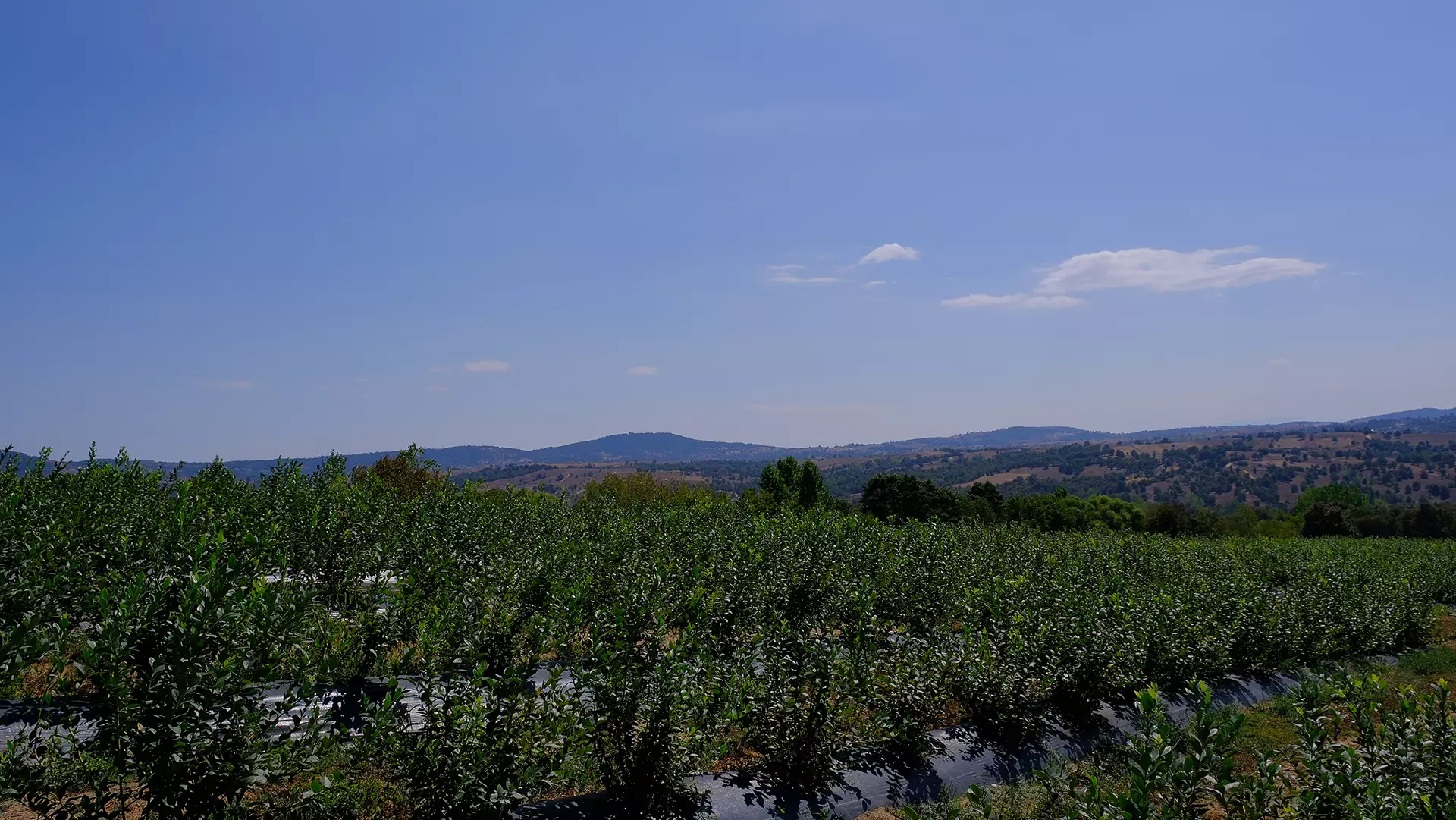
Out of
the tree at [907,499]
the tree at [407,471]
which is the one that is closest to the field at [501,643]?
the tree at [407,471]

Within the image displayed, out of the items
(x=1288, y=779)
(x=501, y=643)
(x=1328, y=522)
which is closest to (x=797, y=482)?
(x=1328, y=522)

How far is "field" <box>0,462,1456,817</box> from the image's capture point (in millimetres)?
3814

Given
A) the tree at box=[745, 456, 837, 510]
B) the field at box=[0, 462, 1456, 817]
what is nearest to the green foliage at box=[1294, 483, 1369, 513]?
the tree at box=[745, 456, 837, 510]

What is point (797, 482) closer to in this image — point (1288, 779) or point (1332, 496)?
point (1288, 779)

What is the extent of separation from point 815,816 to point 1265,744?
5.78 m

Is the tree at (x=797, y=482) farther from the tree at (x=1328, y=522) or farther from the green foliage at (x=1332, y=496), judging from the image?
the green foliage at (x=1332, y=496)

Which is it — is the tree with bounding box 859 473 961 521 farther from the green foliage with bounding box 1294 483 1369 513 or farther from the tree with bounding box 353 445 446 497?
the green foliage with bounding box 1294 483 1369 513

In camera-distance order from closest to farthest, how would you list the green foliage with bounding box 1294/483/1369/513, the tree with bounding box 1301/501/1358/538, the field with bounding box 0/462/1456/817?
the field with bounding box 0/462/1456/817 → the tree with bounding box 1301/501/1358/538 → the green foliage with bounding box 1294/483/1369/513

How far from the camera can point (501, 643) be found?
19.4 ft

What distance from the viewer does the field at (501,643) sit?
3.81m

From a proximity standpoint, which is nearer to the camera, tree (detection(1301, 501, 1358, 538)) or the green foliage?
tree (detection(1301, 501, 1358, 538))

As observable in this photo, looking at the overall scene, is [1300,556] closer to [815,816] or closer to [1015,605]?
[1015,605]

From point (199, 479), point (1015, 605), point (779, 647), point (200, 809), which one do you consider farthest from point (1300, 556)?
point (199, 479)

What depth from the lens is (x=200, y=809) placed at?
12.3ft
